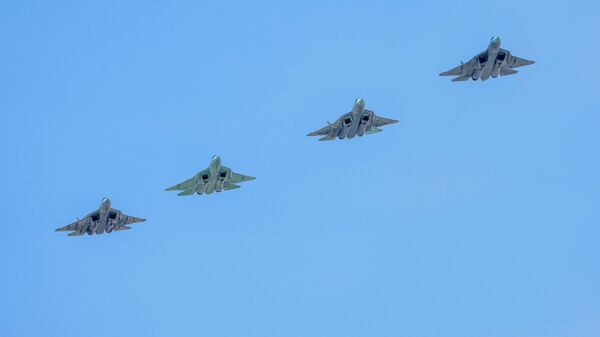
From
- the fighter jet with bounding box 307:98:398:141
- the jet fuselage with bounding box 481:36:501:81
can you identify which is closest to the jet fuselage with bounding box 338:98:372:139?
the fighter jet with bounding box 307:98:398:141

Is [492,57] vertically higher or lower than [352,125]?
higher

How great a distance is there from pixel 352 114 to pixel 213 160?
696 inches

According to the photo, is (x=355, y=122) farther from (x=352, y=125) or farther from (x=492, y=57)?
(x=492, y=57)

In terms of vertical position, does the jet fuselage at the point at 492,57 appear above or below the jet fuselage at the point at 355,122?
above

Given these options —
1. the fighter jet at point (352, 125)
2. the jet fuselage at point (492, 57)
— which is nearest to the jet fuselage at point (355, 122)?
the fighter jet at point (352, 125)

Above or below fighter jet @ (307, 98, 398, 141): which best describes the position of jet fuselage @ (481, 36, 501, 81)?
above

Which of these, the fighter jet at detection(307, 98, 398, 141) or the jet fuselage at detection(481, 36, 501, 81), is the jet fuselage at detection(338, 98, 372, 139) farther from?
the jet fuselage at detection(481, 36, 501, 81)

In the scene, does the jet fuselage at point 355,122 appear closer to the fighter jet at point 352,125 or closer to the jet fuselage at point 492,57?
the fighter jet at point 352,125

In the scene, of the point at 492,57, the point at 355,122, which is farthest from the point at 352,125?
the point at 492,57

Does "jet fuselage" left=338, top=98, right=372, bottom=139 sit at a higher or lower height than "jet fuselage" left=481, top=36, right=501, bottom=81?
lower

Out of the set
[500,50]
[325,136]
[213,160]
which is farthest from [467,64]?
[213,160]

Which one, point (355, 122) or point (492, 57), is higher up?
point (492, 57)

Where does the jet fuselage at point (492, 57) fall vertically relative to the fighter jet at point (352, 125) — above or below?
above

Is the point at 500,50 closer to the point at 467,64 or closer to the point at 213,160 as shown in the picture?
the point at 467,64
